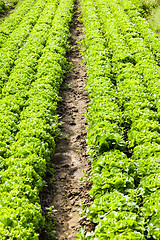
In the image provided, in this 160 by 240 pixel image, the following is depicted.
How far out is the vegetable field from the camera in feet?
16.1

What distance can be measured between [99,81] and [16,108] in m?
2.92

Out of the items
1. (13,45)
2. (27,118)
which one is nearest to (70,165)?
(27,118)

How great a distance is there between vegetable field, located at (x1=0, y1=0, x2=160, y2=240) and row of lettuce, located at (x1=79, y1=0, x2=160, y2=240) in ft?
0.06

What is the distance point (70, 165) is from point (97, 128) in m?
1.62

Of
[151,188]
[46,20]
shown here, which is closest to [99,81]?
[151,188]

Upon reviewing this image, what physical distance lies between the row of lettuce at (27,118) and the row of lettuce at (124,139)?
48.7 inches

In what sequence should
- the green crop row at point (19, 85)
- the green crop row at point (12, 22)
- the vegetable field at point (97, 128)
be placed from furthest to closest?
the green crop row at point (12, 22) < the green crop row at point (19, 85) < the vegetable field at point (97, 128)

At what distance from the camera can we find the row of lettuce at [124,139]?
479cm

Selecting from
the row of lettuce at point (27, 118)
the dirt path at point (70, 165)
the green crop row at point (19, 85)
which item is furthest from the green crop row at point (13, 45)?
the dirt path at point (70, 165)

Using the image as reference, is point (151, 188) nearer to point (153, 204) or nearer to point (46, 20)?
point (153, 204)

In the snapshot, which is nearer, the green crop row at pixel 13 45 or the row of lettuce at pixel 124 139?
the row of lettuce at pixel 124 139

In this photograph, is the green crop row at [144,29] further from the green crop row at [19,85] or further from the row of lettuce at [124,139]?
the green crop row at [19,85]

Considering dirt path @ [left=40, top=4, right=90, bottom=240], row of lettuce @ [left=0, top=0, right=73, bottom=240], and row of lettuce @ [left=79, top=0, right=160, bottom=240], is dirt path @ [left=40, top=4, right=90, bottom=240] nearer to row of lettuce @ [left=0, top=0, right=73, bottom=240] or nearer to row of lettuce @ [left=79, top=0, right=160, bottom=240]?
row of lettuce @ [left=0, top=0, right=73, bottom=240]

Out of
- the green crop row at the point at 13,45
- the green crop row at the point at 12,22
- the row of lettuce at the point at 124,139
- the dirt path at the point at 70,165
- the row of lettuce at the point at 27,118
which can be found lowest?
the dirt path at the point at 70,165
